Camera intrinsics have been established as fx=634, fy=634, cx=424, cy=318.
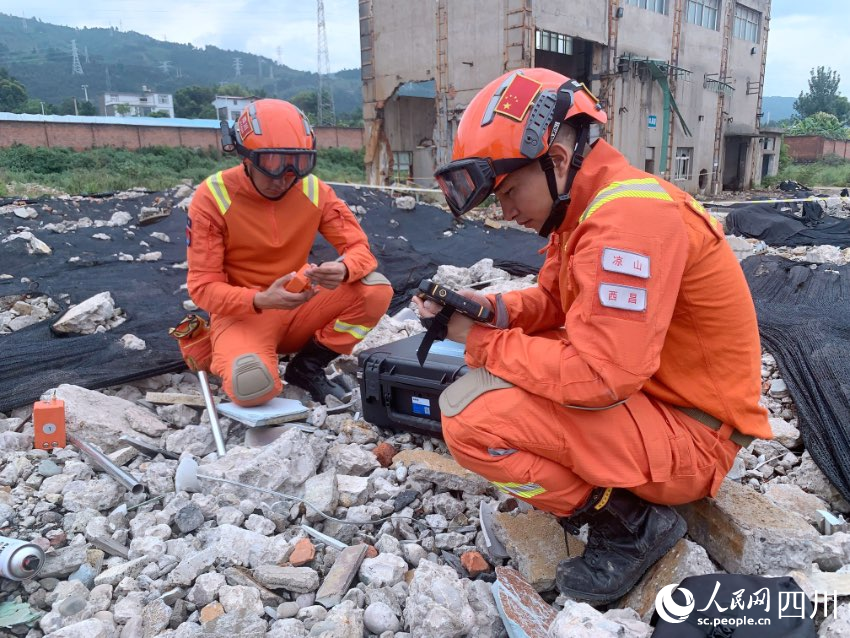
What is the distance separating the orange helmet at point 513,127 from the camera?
1.83m

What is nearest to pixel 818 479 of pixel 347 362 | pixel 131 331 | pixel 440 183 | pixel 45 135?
pixel 440 183

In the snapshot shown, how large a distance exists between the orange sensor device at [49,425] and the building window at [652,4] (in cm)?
1937

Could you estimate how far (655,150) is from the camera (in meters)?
20.6

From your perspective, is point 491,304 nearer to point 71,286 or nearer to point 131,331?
point 131,331

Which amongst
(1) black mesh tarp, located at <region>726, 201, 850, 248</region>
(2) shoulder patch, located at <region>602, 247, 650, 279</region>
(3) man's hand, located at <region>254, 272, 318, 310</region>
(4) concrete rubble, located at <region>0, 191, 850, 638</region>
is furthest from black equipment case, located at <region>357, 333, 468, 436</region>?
(1) black mesh tarp, located at <region>726, 201, 850, 248</region>

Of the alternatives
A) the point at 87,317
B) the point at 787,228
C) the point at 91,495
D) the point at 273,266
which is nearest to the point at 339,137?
the point at 787,228

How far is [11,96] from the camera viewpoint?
177 feet

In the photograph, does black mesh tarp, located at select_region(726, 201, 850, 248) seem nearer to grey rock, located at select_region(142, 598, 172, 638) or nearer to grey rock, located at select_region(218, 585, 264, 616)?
grey rock, located at select_region(218, 585, 264, 616)

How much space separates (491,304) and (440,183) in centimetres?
62

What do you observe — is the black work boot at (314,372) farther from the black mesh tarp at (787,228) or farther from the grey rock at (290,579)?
the black mesh tarp at (787,228)

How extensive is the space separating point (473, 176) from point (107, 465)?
2.05 meters

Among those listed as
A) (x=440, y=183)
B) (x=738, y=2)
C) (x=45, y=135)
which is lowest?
(x=440, y=183)

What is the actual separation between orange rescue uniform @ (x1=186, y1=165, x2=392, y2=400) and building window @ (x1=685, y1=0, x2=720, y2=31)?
21.9 metres

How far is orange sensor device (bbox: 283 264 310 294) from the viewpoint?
11.5 feet
